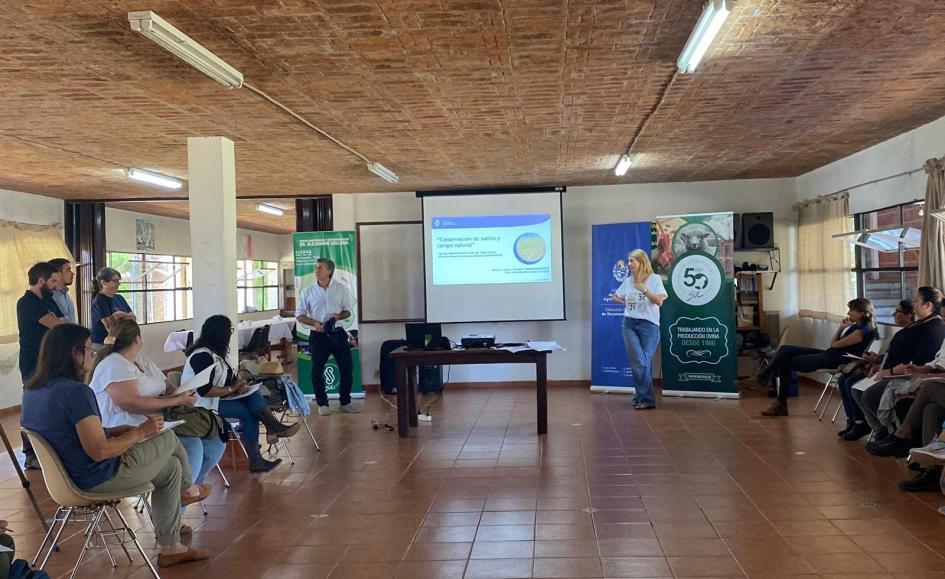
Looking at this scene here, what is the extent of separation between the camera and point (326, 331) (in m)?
8.15

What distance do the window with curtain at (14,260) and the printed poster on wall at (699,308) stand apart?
25.3 ft

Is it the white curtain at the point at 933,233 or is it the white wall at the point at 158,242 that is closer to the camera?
the white curtain at the point at 933,233

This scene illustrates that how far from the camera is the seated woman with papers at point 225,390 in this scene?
4789mm

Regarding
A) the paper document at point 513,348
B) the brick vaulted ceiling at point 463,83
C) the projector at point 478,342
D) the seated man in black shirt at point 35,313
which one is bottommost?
the paper document at point 513,348

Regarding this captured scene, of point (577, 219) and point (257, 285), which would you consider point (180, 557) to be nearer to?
point (577, 219)

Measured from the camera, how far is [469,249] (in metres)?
9.37

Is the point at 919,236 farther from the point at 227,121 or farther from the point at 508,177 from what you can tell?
the point at 227,121

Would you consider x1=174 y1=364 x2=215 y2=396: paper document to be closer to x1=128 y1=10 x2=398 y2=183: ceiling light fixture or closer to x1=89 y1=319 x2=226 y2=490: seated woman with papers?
x1=89 y1=319 x2=226 y2=490: seated woman with papers

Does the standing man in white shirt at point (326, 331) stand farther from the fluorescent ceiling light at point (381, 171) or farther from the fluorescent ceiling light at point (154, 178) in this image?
the fluorescent ceiling light at point (154, 178)

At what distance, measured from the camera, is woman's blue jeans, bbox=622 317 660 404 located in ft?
26.0

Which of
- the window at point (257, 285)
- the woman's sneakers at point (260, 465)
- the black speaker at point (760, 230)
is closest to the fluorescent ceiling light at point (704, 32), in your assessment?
the woman's sneakers at point (260, 465)

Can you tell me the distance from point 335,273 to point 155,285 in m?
5.52

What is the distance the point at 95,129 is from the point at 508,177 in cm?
453

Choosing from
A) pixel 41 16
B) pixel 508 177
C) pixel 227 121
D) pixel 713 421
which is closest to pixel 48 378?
pixel 41 16
